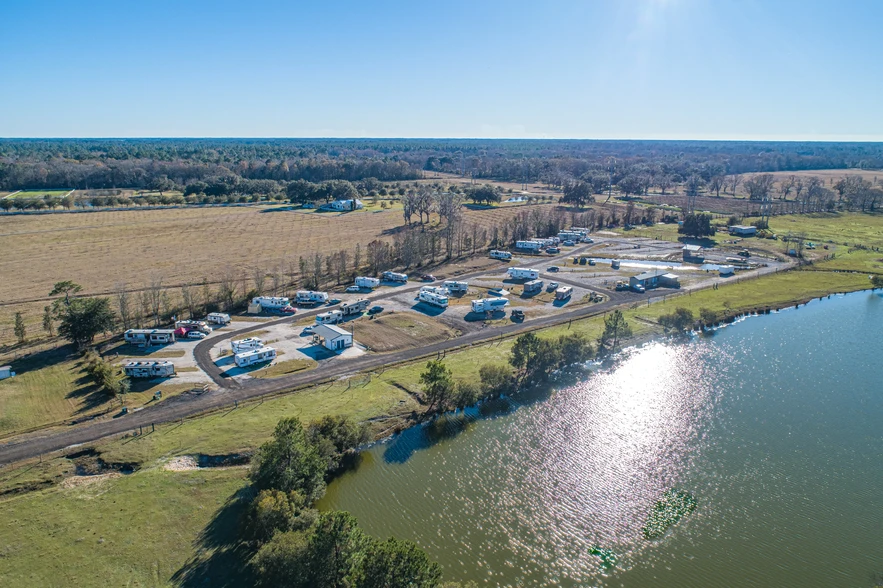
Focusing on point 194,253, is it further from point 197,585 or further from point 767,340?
point 767,340

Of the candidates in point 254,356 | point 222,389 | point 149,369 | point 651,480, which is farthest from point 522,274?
point 149,369

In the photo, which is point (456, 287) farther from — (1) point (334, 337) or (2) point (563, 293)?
(1) point (334, 337)

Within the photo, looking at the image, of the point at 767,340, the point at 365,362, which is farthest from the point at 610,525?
the point at 767,340

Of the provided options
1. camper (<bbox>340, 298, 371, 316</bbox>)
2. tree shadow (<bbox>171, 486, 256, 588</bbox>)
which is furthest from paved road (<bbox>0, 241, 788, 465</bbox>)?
tree shadow (<bbox>171, 486, 256, 588</bbox>)

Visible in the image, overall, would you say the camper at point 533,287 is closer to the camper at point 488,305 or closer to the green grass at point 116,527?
the camper at point 488,305

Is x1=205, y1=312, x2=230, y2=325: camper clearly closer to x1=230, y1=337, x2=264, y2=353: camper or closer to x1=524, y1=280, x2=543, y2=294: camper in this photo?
x1=230, y1=337, x2=264, y2=353: camper

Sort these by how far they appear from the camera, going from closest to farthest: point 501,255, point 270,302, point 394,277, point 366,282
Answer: point 270,302
point 366,282
point 394,277
point 501,255
